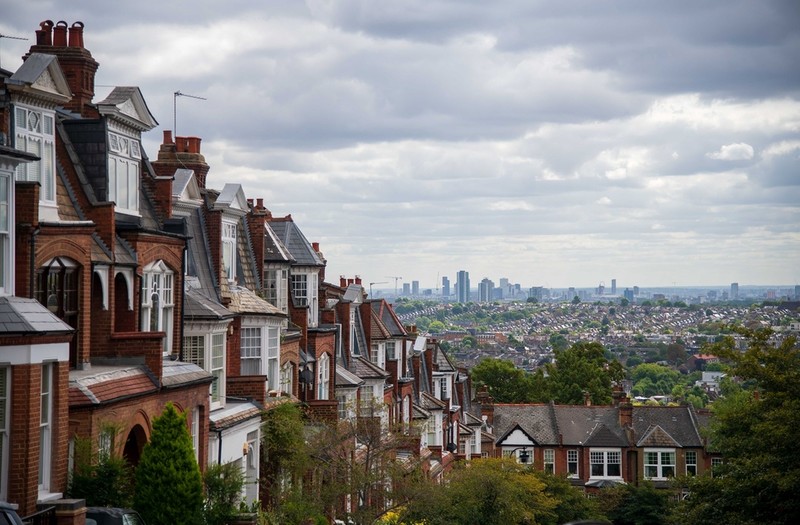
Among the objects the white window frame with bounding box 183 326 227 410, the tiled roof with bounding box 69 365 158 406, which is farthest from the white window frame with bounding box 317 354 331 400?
the tiled roof with bounding box 69 365 158 406

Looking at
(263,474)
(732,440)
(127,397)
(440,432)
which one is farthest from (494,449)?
(127,397)

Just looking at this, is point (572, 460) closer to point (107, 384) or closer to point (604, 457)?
point (604, 457)

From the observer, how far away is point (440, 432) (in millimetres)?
65750

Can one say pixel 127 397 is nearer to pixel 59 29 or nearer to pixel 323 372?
pixel 59 29

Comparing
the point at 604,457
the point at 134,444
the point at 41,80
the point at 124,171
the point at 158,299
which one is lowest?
the point at 604,457

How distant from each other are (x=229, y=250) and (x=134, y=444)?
1152cm

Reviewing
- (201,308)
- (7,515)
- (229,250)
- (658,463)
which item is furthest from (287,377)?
(658,463)

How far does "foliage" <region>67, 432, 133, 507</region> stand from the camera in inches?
813

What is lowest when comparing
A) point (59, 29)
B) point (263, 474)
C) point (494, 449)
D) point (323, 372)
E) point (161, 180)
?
point (494, 449)

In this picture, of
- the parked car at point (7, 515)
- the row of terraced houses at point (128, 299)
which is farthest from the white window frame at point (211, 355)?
the parked car at point (7, 515)

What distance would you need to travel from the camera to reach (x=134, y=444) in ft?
80.9

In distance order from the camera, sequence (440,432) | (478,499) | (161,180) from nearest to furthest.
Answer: (161,180), (478,499), (440,432)

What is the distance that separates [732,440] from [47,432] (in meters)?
28.5

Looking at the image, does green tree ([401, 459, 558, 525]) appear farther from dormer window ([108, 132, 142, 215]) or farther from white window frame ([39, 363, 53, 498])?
white window frame ([39, 363, 53, 498])
